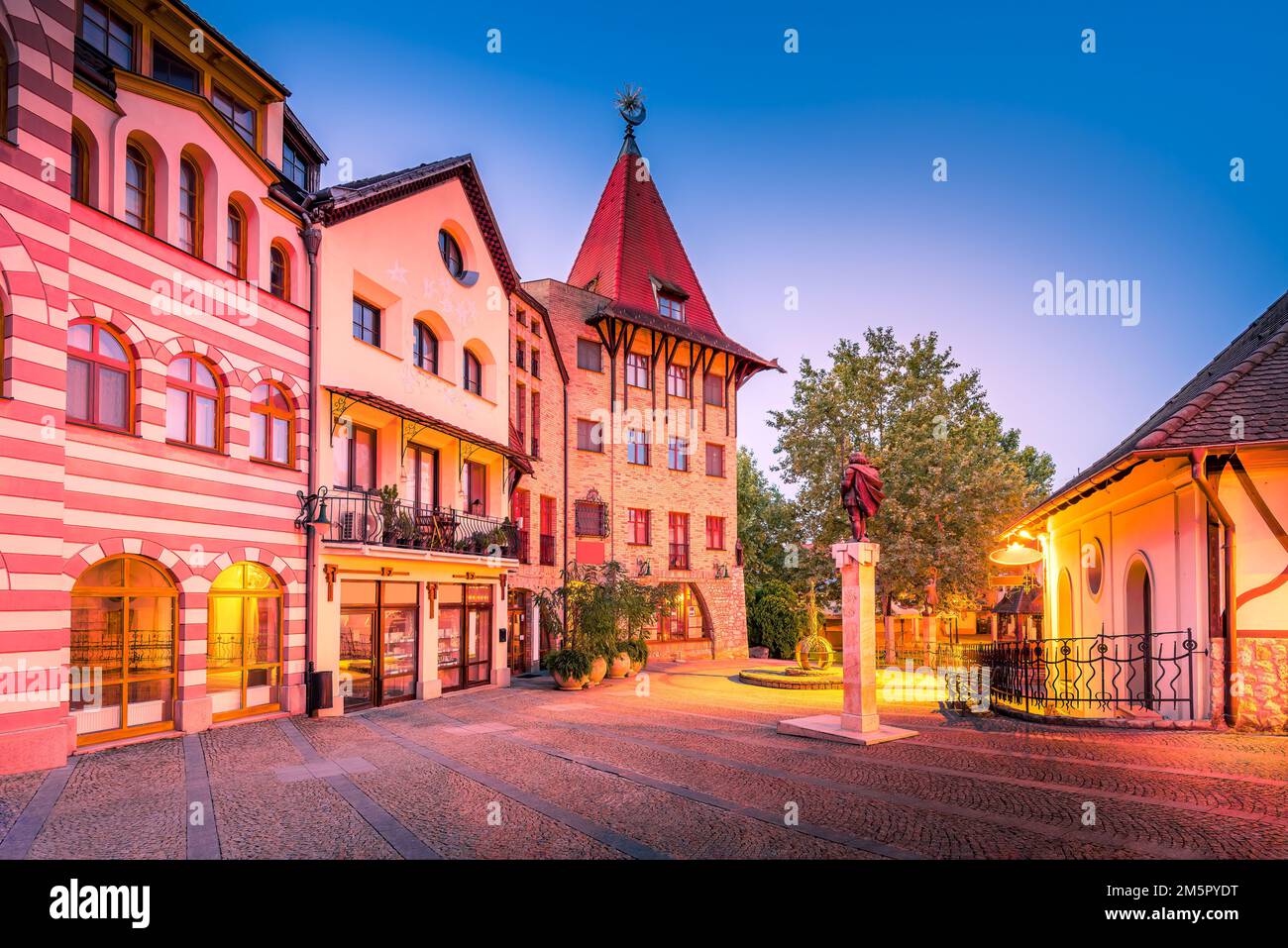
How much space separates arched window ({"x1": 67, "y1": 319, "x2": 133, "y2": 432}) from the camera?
11.7 metres

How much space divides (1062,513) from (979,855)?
1601 centimetres

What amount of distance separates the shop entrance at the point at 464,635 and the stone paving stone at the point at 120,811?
8087mm

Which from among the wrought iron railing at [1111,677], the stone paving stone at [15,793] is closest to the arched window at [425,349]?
the stone paving stone at [15,793]

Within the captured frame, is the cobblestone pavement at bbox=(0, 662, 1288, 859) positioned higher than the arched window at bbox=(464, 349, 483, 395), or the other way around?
the arched window at bbox=(464, 349, 483, 395)

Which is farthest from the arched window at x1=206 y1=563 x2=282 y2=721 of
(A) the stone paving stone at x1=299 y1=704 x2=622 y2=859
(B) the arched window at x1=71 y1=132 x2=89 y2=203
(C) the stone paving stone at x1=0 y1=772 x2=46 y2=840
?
(B) the arched window at x1=71 y1=132 x2=89 y2=203

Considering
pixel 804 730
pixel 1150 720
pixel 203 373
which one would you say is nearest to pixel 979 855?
pixel 804 730

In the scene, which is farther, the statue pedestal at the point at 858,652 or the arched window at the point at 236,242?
the arched window at the point at 236,242

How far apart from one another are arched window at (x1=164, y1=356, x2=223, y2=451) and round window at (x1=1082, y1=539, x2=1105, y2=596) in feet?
56.2

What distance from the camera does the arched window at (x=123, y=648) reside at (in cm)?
1171

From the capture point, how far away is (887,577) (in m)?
30.7

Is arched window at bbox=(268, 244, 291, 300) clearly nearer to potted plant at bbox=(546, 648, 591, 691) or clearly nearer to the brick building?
potted plant at bbox=(546, 648, 591, 691)

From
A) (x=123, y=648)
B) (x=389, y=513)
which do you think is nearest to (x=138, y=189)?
(x=389, y=513)

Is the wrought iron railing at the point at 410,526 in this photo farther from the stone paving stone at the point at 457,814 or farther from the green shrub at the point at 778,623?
the green shrub at the point at 778,623

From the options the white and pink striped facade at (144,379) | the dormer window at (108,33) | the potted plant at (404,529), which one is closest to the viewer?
the white and pink striped facade at (144,379)
